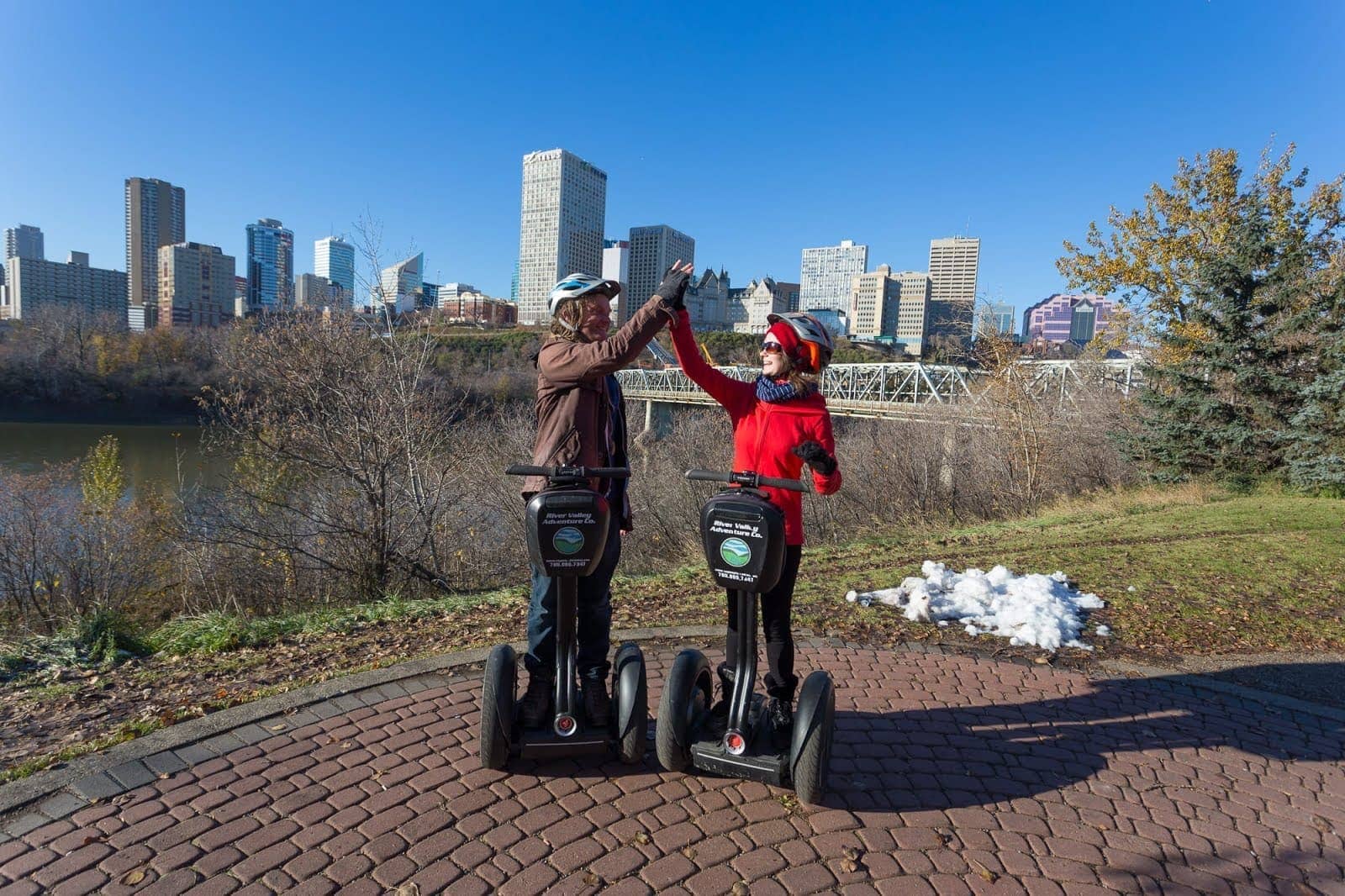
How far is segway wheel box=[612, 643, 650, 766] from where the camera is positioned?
305cm

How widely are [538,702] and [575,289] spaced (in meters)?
1.69

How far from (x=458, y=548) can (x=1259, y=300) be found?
14.7 metres

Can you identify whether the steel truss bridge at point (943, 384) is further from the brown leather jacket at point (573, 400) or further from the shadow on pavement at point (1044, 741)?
the brown leather jacket at point (573, 400)

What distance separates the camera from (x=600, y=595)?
10.3 feet

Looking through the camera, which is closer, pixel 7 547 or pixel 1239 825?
pixel 1239 825

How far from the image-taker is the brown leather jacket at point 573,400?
285 centimetres

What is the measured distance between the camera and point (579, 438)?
3.03 m

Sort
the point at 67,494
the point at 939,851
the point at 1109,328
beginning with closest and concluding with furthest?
1. the point at 939,851
2. the point at 67,494
3. the point at 1109,328

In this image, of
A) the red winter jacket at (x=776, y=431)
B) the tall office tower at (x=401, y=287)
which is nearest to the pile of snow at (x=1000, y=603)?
the red winter jacket at (x=776, y=431)

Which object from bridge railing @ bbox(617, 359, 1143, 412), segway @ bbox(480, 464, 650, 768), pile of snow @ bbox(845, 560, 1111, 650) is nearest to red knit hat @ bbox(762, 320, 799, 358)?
segway @ bbox(480, 464, 650, 768)

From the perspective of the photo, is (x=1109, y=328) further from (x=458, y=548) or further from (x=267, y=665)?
(x=267, y=665)

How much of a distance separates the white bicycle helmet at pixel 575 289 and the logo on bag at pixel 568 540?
0.90 m

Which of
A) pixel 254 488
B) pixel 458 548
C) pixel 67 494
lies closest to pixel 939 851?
pixel 458 548

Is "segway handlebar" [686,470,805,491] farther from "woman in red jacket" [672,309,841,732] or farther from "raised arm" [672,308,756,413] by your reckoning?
"raised arm" [672,308,756,413]
